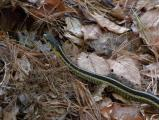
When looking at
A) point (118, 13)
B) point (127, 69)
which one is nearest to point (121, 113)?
point (127, 69)

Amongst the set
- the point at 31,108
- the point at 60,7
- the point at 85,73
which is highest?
the point at 60,7


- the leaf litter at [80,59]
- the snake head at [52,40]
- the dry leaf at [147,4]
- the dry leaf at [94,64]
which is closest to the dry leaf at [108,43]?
the leaf litter at [80,59]

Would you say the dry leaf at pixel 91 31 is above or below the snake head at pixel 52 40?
above

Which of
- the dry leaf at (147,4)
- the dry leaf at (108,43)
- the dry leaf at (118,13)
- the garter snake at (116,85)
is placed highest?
the dry leaf at (147,4)

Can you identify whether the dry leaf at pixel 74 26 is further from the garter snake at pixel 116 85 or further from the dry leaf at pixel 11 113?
the dry leaf at pixel 11 113

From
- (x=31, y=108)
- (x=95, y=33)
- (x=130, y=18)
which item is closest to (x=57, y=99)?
(x=31, y=108)

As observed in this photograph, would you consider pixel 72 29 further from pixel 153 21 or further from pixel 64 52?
pixel 153 21

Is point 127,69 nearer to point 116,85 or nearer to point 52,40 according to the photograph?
point 116,85
